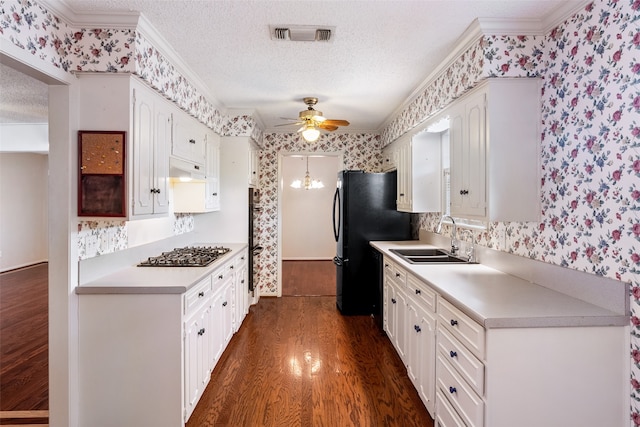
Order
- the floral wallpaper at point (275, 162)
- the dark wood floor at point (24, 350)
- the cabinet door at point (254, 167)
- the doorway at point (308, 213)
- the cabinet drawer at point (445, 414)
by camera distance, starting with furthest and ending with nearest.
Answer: the doorway at point (308, 213)
the floral wallpaper at point (275, 162)
the cabinet door at point (254, 167)
the dark wood floor at point (24, 350)
the cabinet drawer at point (445, 414)

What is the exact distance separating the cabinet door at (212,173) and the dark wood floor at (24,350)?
193cm

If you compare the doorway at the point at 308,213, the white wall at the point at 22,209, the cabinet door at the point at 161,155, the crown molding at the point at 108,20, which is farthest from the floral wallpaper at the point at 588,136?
the white wall at the point at 22,209

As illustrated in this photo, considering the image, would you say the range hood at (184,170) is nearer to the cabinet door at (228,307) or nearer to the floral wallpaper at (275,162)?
the cabinet door at (228,307)

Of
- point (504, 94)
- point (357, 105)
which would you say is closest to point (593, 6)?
point (504, 94)

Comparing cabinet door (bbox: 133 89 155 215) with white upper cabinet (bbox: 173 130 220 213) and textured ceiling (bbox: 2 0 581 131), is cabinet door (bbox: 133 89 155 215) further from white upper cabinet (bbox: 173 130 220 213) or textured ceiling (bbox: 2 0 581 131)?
white upper cabinet (bbox: 173 130 220 213)

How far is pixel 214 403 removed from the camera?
2.39 m

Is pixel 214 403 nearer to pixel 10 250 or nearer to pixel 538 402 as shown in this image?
pixel 538 402

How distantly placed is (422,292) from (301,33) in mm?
1847

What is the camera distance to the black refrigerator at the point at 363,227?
4129 millimetres

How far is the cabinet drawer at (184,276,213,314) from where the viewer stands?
213cm

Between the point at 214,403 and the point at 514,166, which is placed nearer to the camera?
the point at 514,166

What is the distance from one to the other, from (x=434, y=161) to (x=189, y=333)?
109 inches

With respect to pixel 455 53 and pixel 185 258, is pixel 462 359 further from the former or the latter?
pixel 185 258

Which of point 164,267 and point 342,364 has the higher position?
point 164,267
